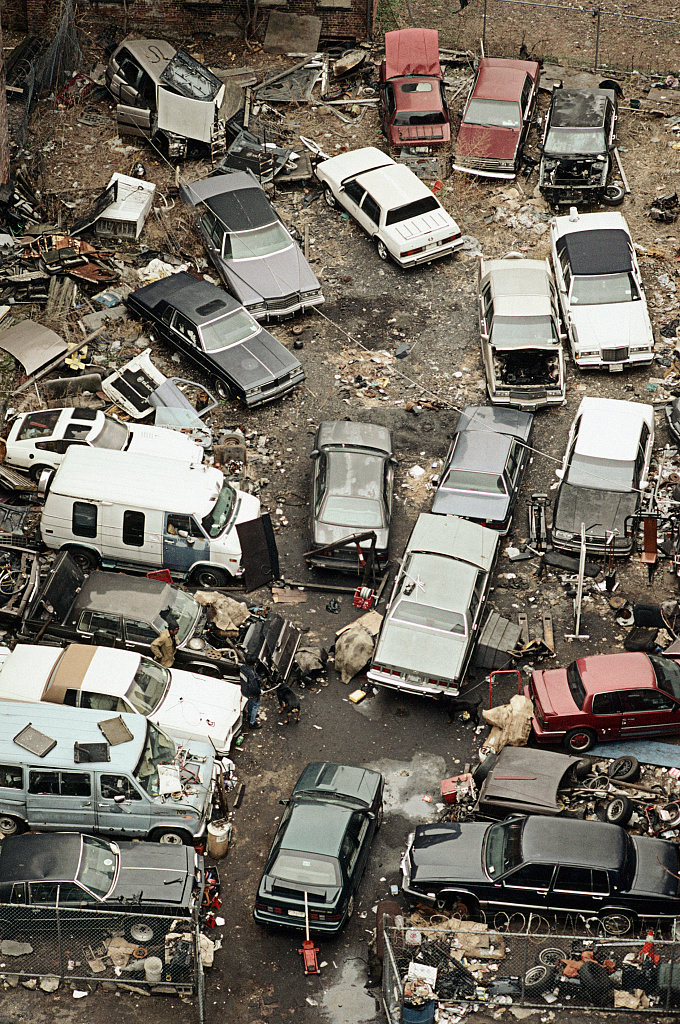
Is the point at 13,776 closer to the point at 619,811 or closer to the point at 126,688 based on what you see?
the point at 126,688

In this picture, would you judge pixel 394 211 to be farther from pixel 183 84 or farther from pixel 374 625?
pixel 374 625

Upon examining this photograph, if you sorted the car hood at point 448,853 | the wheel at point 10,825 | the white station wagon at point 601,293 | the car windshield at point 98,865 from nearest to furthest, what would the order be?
the car windshield at point 98,865 < the car hood at point 448,853 < the wheel at point 10,825 < the white station wagon at point 601,293

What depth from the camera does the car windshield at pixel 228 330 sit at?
20.7 meters

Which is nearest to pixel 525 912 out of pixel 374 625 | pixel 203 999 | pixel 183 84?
pixel 203 999

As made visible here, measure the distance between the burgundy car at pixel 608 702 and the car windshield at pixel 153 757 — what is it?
4.86m

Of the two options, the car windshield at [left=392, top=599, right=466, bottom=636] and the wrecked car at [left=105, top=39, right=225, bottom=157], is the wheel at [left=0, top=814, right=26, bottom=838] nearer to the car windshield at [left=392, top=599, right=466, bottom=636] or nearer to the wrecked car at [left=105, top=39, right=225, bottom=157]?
the car windshield at [left=392, top=599, right=466, bottom=636]

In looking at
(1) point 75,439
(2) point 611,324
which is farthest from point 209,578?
(2) point 611,324

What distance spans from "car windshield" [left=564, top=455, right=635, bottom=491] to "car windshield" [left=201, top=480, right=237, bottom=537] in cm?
537

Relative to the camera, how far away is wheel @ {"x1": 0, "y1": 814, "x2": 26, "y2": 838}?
46.2ft

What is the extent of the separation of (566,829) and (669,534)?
21.0ft

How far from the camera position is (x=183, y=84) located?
→ 25594 mm

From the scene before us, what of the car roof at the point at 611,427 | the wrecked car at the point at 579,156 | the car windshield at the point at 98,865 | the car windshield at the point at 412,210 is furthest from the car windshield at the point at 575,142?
the car windshield at the point at 98,865

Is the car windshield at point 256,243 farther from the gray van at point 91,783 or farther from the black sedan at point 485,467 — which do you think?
the gray van at point 91,783

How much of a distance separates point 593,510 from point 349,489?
3850 mm
